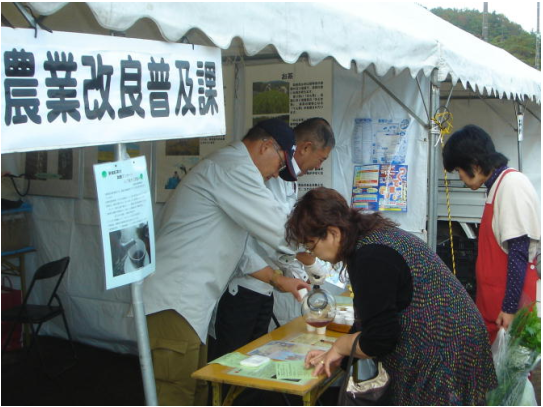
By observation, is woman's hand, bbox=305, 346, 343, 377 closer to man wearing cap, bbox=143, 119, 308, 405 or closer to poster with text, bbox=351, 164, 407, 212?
man wearing cap, bbox=143, 119, 308, 405

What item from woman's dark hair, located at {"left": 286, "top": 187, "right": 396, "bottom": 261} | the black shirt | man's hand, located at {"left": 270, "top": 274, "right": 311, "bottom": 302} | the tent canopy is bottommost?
man's hand, located at {"left": 270, "top": 274, "right": 311, "bottom": 302}

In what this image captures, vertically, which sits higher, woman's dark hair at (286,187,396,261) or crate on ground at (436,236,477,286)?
woman's dark hair at (286,187,396,261)

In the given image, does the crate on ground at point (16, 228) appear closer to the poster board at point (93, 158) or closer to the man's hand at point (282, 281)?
the poster board at point (93, 158)

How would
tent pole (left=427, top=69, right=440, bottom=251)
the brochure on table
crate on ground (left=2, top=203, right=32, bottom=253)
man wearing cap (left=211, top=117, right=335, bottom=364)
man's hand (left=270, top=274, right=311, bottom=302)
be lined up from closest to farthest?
the brochure on table
man's hand (left=270, top=274, right=311, bottom=302)
man wearing cap (left=211, top=117, right=335, bottom=364)
tent pole (left=427, top=69, right=440, bottom=251)
crate on ground (left=2, top=203, right=32, bottom=253)

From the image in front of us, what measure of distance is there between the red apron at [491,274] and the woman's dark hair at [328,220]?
1025mm

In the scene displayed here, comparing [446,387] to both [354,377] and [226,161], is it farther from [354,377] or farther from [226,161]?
[226,161]

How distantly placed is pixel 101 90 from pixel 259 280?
158 centimetres

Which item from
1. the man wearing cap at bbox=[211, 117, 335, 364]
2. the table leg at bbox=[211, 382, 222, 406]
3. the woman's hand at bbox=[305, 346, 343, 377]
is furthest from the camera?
the man wearing cap at bbox=[211, 117, 335, 364]

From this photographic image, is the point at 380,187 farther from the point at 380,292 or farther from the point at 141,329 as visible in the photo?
the point at 141,329

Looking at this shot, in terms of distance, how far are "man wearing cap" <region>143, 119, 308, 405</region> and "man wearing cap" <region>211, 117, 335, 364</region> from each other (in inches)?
11.6

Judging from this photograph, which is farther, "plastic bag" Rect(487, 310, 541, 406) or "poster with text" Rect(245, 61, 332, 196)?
"poster with text" Rect(245, 61, 332, 196)

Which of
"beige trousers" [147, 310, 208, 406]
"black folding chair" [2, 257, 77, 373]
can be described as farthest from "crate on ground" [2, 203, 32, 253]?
"beige trousers" [147, 310, 208, 406]

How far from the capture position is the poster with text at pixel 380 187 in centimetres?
380

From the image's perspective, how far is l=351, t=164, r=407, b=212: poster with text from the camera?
150 inches
